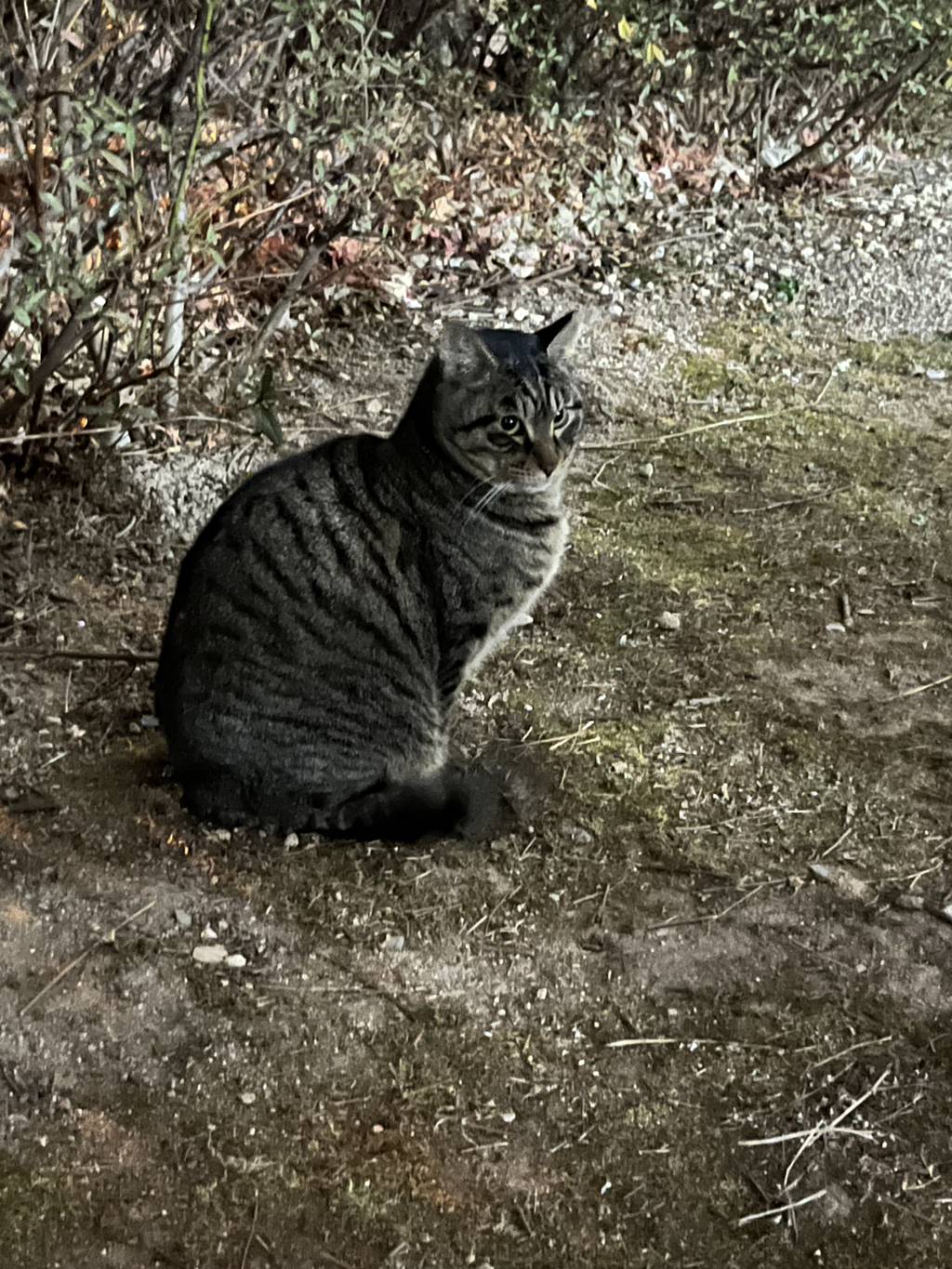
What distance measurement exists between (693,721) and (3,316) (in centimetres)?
230

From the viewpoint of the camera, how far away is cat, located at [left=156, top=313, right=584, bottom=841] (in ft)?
9.94

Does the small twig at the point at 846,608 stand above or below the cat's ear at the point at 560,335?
below

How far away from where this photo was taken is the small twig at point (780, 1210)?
7.51 feet

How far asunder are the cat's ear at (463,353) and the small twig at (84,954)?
148cm

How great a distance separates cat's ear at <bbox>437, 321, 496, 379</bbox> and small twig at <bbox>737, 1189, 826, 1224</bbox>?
1.98 m

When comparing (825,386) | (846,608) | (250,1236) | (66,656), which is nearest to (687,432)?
(825,386)

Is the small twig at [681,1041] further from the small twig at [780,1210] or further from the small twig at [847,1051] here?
the small twig at [780,1210]

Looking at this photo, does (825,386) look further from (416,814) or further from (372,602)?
(416,814)

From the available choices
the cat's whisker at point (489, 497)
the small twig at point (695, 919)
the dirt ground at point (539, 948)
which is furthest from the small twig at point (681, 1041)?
the cat's whisker at point (489, 497)

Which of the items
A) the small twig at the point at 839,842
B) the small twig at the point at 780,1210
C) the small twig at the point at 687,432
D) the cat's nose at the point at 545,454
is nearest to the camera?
the small twig at the point at 780,1210

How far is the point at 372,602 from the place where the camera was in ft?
10.3

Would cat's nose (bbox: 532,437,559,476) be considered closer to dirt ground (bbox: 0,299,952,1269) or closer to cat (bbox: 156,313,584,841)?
cat (bbox: 156,313,584,841)

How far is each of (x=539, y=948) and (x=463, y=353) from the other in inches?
57.5

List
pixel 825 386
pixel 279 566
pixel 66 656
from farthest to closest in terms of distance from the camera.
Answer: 1. pixel 825 386
2. pixel 66 656
3. pixel 279 566
